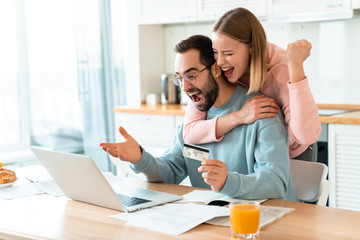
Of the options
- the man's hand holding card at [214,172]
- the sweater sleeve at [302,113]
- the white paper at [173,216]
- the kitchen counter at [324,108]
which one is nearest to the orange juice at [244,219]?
the white paper at [173,216]

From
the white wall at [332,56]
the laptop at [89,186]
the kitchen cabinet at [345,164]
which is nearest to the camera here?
the laptop at [89,186]

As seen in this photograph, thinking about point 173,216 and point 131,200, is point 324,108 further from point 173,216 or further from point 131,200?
point 173,216

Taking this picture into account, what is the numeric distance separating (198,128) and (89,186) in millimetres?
515

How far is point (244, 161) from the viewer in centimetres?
181

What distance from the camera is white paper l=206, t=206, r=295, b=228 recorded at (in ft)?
4.37

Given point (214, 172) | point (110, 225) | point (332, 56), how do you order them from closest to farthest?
point (110, 225) < point (214, 172) < point (332, 56)

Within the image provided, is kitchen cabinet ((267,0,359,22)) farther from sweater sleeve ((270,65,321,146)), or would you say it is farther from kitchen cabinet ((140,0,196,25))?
sweater sleeve ((270,65,321,146))

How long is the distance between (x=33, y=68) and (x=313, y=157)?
262 centimetres

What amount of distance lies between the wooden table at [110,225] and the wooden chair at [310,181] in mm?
248

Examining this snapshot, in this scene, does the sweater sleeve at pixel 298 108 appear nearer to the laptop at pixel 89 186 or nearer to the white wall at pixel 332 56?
the laptop at pixel 89 186

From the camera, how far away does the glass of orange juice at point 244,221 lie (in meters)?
1.21

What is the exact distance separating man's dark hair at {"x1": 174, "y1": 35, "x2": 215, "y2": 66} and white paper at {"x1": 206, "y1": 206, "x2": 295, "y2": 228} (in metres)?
0.63

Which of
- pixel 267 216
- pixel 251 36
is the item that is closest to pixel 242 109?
pixel 251 36

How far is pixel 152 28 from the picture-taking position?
4207mm
